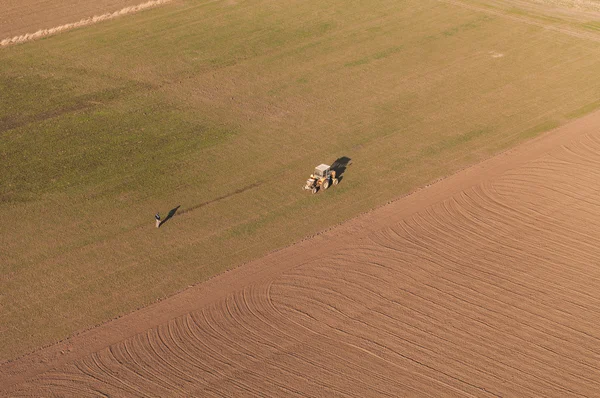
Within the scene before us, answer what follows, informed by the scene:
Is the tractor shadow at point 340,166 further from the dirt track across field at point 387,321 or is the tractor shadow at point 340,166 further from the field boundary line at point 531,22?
the field boundary line at point 531,22

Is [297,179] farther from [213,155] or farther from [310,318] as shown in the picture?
[310,318]

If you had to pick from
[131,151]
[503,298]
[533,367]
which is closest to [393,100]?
[131,151]

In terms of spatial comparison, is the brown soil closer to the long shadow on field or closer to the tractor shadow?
the long shadow on field

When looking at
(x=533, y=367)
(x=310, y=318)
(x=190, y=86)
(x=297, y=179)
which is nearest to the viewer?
(x=533, y=367)

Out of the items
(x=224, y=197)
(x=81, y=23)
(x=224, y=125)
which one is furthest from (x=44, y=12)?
(x=224, y=197)

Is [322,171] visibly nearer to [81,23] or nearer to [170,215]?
[170,215]

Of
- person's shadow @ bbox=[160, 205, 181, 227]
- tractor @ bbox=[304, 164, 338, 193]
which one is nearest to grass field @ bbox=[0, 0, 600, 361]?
person's shadow @ bbox=[160, 205, 181, 227]

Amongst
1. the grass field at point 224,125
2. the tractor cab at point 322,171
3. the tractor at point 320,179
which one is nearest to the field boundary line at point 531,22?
the grass field at point 224,125
